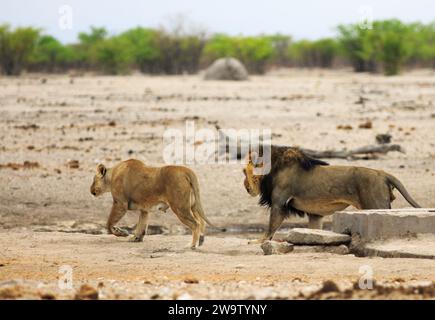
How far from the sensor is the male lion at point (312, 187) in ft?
37.1

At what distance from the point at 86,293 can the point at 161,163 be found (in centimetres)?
1132

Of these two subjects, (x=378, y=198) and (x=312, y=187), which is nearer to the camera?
(x=378, y=198)

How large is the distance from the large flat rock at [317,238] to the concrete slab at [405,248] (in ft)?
0.94

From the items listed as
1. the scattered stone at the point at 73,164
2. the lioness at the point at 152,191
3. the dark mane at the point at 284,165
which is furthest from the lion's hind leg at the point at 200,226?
the scattered stone at the point at 73,164

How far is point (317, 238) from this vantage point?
10656 mm

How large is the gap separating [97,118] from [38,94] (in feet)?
24.1

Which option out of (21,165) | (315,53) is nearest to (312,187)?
(21,165)

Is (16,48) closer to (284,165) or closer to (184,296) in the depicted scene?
(284,165)

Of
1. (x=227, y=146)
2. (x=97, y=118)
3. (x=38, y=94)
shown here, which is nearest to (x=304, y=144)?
(x=227, y=146)

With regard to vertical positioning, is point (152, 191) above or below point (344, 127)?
below

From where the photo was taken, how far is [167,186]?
37.5 ft

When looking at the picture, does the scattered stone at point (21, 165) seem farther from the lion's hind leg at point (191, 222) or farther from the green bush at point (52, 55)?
the green bush at point (52, 55)

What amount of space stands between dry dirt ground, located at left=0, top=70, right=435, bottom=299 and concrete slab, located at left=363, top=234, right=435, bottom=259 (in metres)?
0.20

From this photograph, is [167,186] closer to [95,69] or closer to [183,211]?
[183,211]
